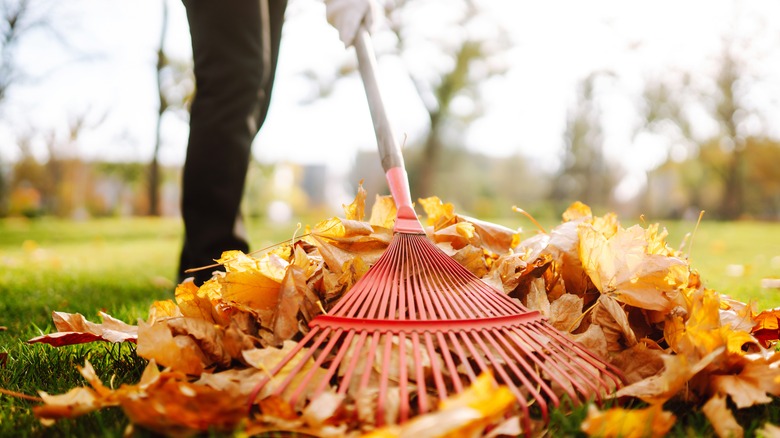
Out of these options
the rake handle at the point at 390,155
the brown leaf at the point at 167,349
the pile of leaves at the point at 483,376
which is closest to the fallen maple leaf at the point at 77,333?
the pile of leaves at the point at 483,376

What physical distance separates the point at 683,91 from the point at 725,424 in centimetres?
2474

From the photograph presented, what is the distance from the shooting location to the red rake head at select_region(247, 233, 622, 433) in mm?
1038

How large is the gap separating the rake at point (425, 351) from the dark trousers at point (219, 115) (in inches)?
43.8

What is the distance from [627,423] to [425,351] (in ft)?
1.26

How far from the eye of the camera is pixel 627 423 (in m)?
0.94

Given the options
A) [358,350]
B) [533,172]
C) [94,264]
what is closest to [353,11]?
[358,350]

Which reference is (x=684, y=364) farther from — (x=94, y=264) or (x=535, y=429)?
(x=94, y=264)

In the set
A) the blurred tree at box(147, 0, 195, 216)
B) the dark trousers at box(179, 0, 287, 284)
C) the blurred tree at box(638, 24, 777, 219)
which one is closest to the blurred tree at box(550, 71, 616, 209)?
the blurred tree at box(638, 24, 777, 219)

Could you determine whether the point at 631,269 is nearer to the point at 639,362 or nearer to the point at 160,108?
the point at 639,362

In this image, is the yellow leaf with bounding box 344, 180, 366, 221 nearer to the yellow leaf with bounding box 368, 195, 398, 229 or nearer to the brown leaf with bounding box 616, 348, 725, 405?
the yellow leaf with bounding box 368, 195, 398, 229

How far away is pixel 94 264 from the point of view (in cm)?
451

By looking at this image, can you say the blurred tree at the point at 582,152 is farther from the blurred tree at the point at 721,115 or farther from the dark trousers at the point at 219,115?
the dark trousers at the point at 219,115

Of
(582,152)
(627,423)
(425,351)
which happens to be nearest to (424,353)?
(425,351)

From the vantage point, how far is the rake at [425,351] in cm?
104
